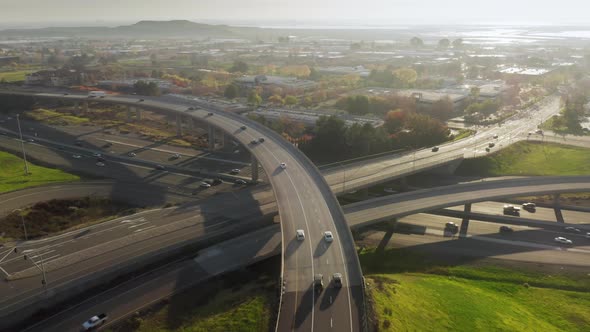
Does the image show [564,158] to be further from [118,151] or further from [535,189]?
[118,151]

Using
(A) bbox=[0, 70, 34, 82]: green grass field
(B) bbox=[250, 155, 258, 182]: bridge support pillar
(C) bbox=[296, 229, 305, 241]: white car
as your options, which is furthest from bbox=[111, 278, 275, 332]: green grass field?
(A) bbox=[0, 70, 34, 82]: green grass field

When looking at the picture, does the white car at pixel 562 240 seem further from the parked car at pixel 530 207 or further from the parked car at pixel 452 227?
the parked car at pixel 452 227

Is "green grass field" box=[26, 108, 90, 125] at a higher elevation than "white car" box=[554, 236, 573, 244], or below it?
higher

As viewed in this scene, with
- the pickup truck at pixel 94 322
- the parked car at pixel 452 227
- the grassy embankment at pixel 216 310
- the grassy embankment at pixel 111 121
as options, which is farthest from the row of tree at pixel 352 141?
the pickup truck at pixel 94 322

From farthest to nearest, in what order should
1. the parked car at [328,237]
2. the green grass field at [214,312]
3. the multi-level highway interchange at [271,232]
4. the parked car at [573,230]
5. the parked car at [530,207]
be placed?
1. the parked car at [530,207]
2. the parked car at [573,230]
3. the parked car at [328,237]
4. the multi-level highway interchange at [271,232]
5. the green grass field at [214,312]

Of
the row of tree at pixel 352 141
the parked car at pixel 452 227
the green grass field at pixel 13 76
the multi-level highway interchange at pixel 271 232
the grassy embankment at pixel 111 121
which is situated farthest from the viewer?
the green grass field at pixel 13 76

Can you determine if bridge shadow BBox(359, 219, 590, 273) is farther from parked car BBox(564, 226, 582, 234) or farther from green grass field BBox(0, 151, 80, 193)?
green grass field BBox(0, 151, 80, 193)

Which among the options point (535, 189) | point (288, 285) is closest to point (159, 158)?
point (288, 285)
